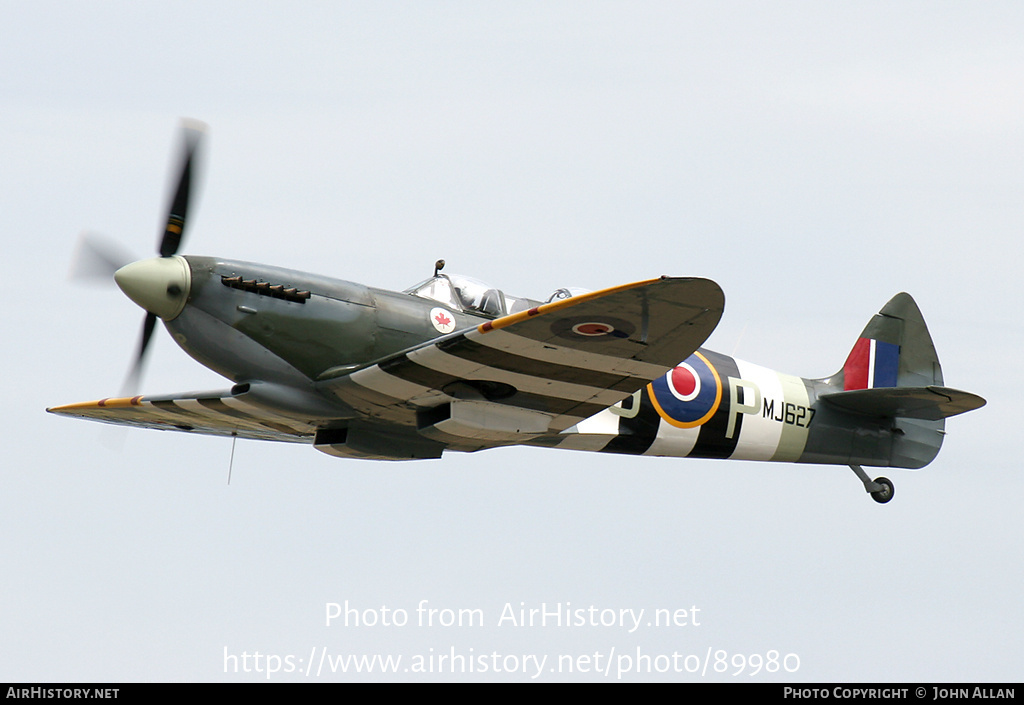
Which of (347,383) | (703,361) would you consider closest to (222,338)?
(347,383)

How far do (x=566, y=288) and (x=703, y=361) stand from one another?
2174 mm

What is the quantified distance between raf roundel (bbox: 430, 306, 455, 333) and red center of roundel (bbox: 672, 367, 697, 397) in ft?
8.65

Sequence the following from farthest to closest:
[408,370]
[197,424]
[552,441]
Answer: [197,424] < [552,441] < [408,370]

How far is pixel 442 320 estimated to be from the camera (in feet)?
38.2

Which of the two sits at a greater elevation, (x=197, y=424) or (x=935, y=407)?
(x=935, y=407)

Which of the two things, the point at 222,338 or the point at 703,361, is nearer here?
the point at 222,338

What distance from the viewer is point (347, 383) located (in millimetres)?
11023

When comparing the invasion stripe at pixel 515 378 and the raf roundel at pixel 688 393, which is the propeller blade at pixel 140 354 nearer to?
the invasion stripe at pixel 515 378

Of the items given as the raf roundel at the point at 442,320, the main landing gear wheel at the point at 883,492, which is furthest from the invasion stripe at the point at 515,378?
the main landing gear wheel at the point at 883,492

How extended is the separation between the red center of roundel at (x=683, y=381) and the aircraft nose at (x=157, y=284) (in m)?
5.04

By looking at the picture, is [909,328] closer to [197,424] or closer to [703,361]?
[703,361]

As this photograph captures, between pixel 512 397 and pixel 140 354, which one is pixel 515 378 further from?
pixel 140 354

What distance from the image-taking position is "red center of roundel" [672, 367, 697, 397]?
1305 cm

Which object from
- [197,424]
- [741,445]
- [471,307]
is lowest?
[197,424]
